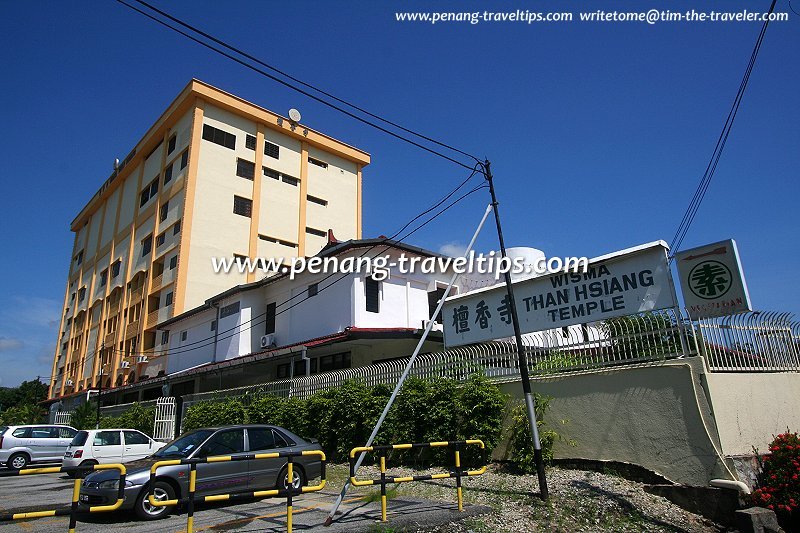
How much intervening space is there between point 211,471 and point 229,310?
1943 centimetres

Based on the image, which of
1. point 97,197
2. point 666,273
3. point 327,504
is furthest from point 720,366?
point 97,197

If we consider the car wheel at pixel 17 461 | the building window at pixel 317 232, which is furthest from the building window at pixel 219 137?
the car wheel at pixel 17 461

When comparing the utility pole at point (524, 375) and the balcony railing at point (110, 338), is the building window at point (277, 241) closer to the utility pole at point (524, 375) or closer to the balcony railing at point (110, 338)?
the balcony railing at point (110, 338)

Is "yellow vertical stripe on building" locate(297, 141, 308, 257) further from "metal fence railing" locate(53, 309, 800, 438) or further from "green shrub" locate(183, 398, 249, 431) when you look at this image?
"metal fence railing" locate(53, 309, 800, 438)

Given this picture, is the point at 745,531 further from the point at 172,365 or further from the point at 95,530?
the point at 172,365

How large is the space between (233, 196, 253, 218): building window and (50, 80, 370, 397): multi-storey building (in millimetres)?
76

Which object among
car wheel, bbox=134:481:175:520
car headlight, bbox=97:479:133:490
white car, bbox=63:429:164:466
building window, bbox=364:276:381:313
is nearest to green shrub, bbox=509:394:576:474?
car wheel, bbox=134:481:175:520

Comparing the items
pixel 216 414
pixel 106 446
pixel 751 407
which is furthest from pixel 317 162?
pixel 751 407

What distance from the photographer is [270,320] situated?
2633 cm

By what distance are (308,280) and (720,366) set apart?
17618 millimetres

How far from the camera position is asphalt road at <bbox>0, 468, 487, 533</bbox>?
7.46 meters

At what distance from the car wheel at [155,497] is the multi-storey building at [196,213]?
90.6ft

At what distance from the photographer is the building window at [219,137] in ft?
127

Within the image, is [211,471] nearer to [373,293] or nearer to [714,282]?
[714,282]
